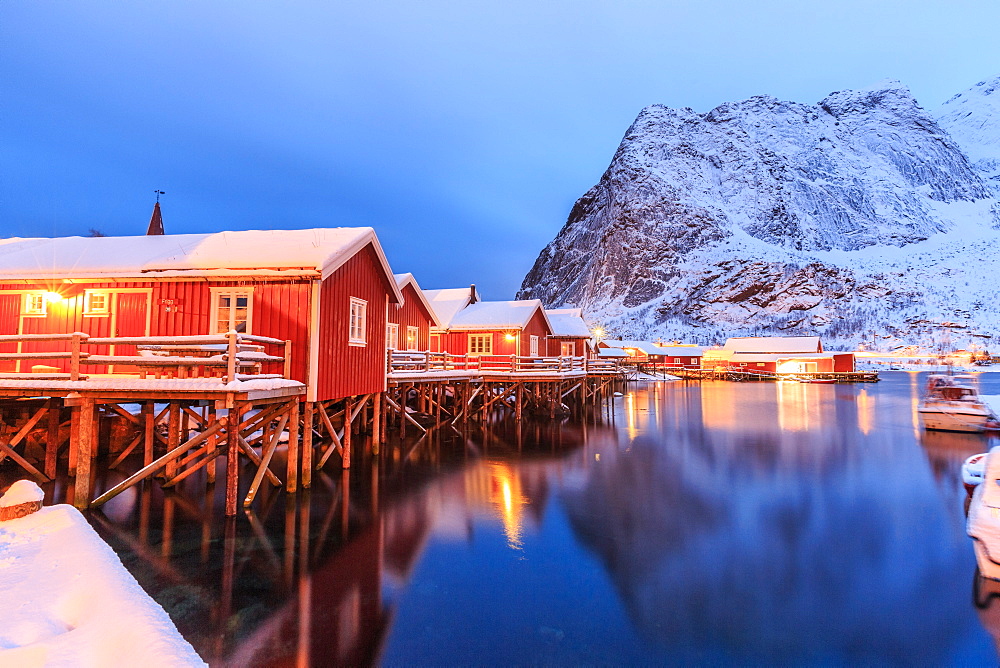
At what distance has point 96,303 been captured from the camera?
44.4 ft

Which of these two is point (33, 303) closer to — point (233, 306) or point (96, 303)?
point (96, 303)

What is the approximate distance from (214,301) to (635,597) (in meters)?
11.6

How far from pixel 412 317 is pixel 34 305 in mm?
15651

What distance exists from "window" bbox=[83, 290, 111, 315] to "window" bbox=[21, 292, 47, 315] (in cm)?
134

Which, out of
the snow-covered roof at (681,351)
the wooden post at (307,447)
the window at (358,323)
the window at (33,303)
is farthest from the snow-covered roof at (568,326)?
the snow-covered roof at (681,351)

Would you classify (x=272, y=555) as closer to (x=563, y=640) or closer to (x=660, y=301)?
(x=563, y=640)

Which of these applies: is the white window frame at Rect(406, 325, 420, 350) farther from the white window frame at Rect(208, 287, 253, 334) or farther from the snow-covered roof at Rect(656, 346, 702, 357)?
the snow-covered roof at Rect(656, 346, 702, 357)

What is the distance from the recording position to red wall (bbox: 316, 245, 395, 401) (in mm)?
13258

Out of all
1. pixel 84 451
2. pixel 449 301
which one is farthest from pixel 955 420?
pixel 84 451

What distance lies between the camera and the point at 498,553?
32.0 ft

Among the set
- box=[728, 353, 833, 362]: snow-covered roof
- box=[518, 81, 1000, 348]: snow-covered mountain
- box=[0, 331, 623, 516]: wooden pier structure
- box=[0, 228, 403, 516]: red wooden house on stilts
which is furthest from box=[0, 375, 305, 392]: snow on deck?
box=[518, 81, 1000, 348]: snow-covered mountain

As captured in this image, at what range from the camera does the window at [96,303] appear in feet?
44.1

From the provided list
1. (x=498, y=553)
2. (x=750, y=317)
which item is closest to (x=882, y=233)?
(x=750, y=317)

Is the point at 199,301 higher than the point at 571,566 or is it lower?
higher
